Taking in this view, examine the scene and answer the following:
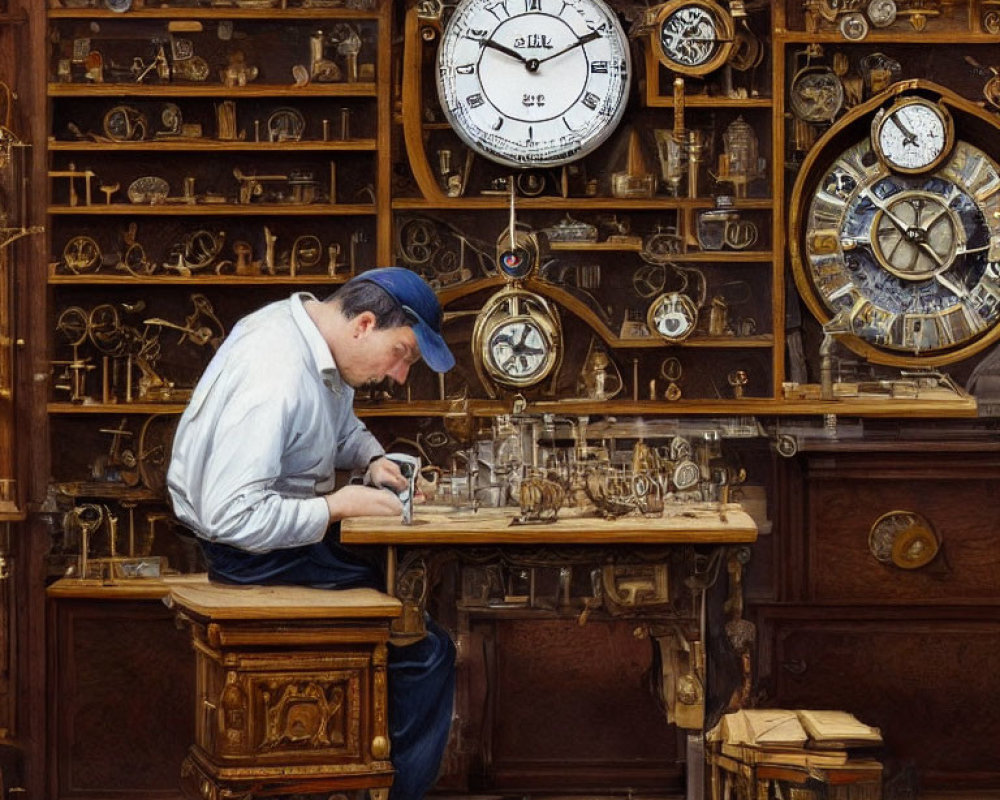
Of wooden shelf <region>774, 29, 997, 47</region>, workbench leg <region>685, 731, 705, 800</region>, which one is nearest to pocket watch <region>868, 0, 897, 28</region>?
wooden shelf <region>774, 29, 997, 47</region>

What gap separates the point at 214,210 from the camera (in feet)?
24.5

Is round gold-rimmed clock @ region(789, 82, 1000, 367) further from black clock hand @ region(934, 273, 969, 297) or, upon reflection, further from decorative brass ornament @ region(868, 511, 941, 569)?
decorative brass ornament @ region(868, 511, 941, 569)

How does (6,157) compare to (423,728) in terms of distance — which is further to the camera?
(6,157)

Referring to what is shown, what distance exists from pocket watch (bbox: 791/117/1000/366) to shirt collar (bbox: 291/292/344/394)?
1.94 m

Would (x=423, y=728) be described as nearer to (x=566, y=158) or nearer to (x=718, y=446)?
(x=718, y=446)

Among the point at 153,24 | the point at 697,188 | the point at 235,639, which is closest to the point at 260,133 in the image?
the point at 153,24

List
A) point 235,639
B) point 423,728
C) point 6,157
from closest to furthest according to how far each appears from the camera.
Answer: point 235,639, point 423,728, point 6,157

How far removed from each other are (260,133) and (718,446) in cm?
200

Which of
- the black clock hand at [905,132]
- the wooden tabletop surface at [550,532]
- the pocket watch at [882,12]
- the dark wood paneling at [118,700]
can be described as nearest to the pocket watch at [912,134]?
the black clock hand at [905,132]

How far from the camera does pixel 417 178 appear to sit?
7.49 metres

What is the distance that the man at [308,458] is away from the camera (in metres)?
6.43

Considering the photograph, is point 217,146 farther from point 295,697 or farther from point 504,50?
point 295,697

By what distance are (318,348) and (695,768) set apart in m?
1.85

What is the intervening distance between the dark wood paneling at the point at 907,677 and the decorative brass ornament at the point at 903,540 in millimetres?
195
